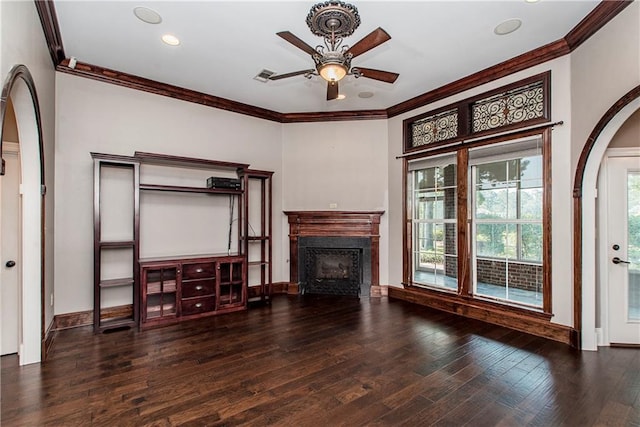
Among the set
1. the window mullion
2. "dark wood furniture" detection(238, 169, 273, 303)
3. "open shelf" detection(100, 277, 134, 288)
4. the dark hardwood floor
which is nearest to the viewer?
the dark hardwood floor

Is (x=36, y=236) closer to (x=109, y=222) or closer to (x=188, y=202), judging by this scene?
(x=109, y=222)

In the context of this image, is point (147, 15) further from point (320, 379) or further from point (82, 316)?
point (320, 379)

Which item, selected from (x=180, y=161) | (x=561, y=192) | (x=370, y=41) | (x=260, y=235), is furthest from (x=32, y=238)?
(x=561, y=192)

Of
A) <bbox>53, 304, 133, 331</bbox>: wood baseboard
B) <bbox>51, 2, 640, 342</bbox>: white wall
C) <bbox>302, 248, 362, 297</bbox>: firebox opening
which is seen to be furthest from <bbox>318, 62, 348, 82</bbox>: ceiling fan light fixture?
<bbox>53, 304, 133, 331</bbox>: wood baseboard

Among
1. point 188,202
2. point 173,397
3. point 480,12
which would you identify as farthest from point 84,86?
point 480,12

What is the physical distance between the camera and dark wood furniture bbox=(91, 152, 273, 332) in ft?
12.7

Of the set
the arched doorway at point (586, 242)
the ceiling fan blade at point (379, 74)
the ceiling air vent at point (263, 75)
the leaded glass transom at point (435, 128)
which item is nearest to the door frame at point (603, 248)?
the arched doorway at point (586, 242)

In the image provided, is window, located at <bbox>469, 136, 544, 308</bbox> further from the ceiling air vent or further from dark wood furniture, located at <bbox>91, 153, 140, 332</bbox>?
dark wood furniture, located at <bbox>91, 153, 140, 332</bbox>

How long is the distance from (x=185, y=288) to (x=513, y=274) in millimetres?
4339

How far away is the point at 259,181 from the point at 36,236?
320 cm

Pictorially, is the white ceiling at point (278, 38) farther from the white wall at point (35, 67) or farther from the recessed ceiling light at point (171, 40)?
the white wall at point (35, 67)

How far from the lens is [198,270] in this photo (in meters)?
4.31

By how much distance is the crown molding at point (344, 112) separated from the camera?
294 cm

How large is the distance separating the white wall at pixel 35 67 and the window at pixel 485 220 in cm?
479
